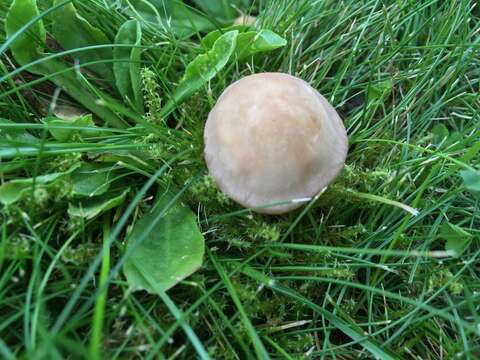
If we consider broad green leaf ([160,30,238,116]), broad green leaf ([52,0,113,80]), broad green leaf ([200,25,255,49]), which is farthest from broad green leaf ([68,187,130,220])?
broad green leaf ([200,25,255,49])

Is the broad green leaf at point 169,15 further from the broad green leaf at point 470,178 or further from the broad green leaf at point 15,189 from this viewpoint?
the broad green leaf at point 470,178

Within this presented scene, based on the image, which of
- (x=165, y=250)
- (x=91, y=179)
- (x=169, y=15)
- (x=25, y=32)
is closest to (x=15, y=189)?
(x=91, y=179)

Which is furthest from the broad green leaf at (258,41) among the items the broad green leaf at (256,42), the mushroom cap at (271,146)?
the mushroom cap at (271,146)

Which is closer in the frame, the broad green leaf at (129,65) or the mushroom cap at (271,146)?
the mushroom cap at (271,146)

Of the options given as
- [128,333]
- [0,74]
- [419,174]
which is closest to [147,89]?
[0,74]

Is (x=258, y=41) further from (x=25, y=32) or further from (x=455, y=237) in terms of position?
(x=455, y=237)

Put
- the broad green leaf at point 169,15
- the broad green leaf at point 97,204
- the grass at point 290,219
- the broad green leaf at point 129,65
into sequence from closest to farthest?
the grass at point 290,219 → the broad green leaf at point 97,204 → the broad green leaf at point 129,65 → the broad green leaf at point 169,15
